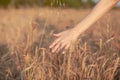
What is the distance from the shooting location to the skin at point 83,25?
2.03 m

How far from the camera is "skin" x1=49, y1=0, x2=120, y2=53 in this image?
2031 mm

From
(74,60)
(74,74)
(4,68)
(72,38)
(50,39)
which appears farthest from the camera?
(50,39)

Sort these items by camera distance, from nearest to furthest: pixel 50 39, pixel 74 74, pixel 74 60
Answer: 1. pixel 74 74
2. pixel 74 60
3. pixel 50 39

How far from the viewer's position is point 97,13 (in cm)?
205

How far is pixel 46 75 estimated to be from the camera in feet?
7.95

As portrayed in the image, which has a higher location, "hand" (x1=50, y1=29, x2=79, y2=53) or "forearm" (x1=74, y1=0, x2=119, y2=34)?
"forearm" (x1=74, y1=0, x2=119, y2=34)

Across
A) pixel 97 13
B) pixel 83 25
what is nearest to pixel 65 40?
pixel 83 25

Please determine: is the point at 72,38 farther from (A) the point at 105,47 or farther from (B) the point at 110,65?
(A) the point at 105,47

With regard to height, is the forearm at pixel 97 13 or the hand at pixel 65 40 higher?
the forearm at pixel 97 13

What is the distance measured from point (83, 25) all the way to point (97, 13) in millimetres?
105

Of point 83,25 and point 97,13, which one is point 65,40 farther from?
point 97,13

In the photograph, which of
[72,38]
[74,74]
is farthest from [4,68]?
[72,38]

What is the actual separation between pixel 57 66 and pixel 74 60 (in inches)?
5.6

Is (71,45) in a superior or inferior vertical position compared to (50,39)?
superior
